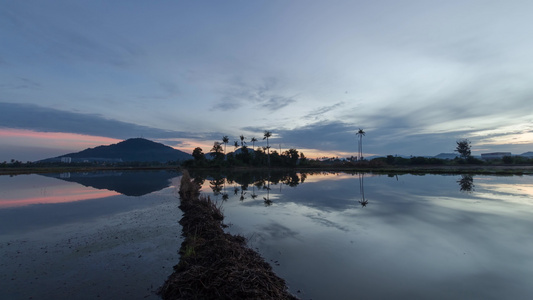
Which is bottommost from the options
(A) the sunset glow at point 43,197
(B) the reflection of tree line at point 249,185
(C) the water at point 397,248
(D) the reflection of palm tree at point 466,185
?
(C) the water at point 397,248

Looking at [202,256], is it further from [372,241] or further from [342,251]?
[372,241]

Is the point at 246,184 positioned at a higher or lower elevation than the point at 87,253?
higher

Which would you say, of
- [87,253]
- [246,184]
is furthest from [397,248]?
[246,184]

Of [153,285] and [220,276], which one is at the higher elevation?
[220,276]

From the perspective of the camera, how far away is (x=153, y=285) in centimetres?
596

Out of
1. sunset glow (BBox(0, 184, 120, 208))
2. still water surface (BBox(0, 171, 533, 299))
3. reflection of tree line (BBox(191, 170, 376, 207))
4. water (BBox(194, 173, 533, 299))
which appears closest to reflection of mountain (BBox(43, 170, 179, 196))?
sunset glow (BBox(0, 184, 120, 208))

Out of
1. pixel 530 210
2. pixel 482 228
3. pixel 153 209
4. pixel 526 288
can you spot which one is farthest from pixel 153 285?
pixel 530 210

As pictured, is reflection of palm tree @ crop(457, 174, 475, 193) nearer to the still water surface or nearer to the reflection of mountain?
the still water surface

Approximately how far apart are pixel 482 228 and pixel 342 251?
744cm

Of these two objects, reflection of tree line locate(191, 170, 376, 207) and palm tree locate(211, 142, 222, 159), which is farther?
palm tree locate(211, 142, 222, 159)

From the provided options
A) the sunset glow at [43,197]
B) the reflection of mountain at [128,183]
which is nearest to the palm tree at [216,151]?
the reflection of mountain at [128,183]

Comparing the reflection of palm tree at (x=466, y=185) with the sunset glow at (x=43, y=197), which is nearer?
the sunset glow at (x=43, y=197)

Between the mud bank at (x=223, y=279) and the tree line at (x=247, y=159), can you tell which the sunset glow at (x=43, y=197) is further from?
the tree line at (x=247, y=159)

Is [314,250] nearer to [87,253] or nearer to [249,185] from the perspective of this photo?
[87,253]
